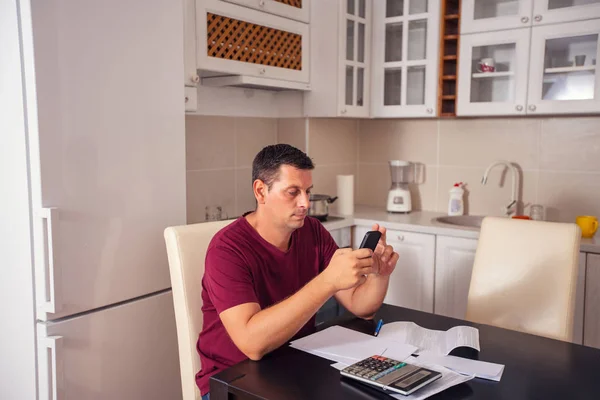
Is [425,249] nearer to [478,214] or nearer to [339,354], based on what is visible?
[478,214]

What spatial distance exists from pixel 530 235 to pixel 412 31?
164 centimetres

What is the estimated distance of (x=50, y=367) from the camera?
1.62 metres

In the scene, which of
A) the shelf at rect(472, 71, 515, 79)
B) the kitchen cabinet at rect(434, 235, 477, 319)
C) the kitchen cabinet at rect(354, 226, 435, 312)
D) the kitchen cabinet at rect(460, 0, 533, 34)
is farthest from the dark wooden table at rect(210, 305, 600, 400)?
the kitchen cabinet at rect(460, 0, 533, 34)

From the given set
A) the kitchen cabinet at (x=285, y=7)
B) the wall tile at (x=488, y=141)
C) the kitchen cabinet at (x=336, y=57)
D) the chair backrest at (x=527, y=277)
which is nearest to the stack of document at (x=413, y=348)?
the chair backrest at (x=527, y=277)

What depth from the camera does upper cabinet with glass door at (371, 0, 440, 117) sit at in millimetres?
3031

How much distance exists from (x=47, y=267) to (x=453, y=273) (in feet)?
6.39

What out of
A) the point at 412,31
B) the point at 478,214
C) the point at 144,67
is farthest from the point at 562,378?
the point at 412,31

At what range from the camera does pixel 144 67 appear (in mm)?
1838

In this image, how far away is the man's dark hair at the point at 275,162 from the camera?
5.04ft

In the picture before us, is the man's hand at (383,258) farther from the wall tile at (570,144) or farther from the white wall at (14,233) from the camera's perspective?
the wall tile at (570,144)

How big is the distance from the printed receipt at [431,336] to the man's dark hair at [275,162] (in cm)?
51

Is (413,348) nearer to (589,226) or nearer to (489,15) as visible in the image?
(589,226)

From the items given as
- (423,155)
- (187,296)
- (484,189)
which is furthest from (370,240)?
(423,155)

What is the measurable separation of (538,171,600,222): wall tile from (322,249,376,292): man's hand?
6.64ft
